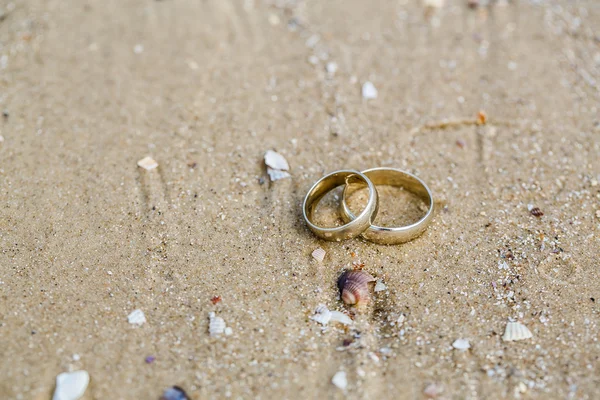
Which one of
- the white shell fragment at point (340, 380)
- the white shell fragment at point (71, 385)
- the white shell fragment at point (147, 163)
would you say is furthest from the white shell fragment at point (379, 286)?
the white shell fragment at point (147, 163)

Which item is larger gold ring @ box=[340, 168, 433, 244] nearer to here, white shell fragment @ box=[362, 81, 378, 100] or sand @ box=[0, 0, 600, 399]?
sand @ box=[0, 0, 600, 399]

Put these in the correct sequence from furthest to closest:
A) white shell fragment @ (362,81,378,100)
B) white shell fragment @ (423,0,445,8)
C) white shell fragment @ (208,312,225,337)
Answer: white shell fragment @ (423,0,445,8) → white shell fragment @ (362,81,378,100) → white shell fragment @ (208,312,225,337)

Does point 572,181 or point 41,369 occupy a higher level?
point 41,369

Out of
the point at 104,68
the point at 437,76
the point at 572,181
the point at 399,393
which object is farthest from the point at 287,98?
the point at 399,393

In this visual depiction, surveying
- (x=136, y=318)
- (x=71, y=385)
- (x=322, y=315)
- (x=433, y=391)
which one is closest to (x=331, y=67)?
(x=322, y=315)

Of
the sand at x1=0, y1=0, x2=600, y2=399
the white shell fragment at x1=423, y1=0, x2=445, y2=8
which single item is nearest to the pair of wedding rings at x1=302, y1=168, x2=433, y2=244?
the sand at x1=0, y1=0, x2=600, y2=399

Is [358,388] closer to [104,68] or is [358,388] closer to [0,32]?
[104,68]
